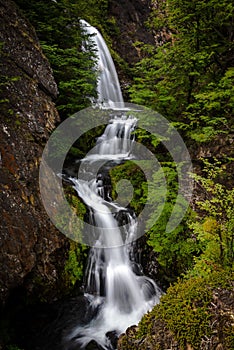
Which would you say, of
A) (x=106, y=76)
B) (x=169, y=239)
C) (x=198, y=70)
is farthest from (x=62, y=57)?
(x=169, y=239)

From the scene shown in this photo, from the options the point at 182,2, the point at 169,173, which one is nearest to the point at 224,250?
the point at 169,173

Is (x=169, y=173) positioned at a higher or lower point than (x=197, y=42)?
lower

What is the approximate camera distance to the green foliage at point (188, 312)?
194 centimetres

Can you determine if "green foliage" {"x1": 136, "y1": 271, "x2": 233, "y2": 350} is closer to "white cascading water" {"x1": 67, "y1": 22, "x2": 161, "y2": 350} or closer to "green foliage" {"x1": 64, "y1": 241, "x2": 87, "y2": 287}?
"white cascading water" {"x1": 67, "y1": 22, "x2": 161, "y2": 350}

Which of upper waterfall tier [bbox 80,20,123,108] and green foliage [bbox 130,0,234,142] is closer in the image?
green foliage [bbox 130,0,234,142]

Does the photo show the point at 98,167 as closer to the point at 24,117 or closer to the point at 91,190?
the point at 91,190

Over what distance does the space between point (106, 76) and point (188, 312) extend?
13239 millimetres

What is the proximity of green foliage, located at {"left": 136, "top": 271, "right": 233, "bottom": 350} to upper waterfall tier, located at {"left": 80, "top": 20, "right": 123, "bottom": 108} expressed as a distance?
1123cm

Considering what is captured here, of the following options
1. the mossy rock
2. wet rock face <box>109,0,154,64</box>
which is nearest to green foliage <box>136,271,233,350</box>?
the mossy rock

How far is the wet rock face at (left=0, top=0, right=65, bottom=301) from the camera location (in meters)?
4.57

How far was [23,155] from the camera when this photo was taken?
212 inches

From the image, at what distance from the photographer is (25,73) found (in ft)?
21.6

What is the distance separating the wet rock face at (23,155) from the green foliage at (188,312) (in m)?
3.00

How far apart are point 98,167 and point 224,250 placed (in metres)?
5.57
